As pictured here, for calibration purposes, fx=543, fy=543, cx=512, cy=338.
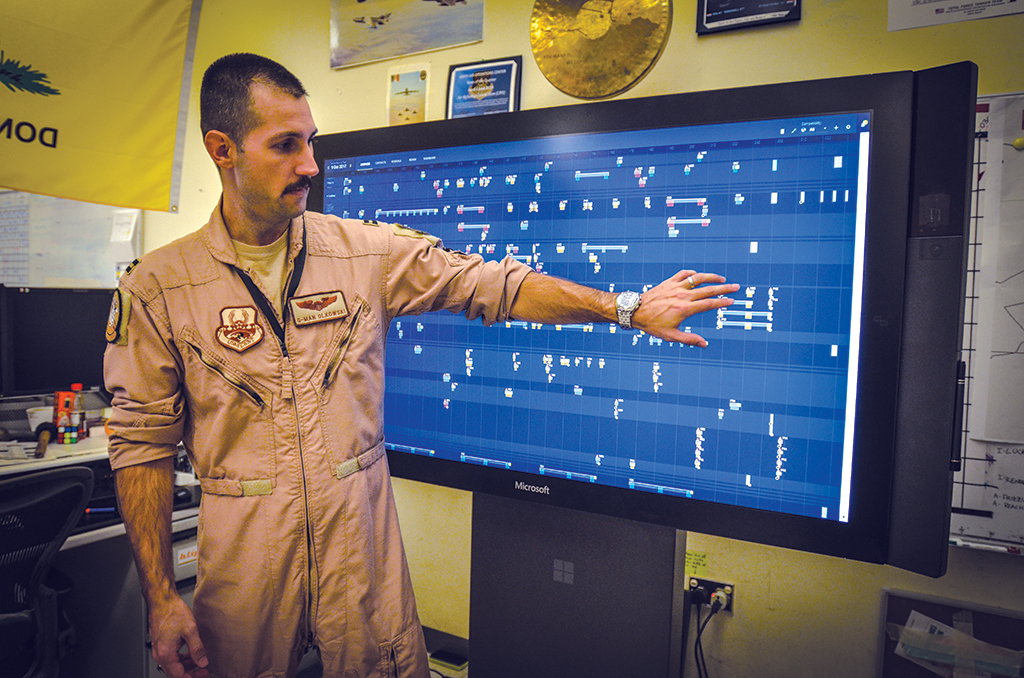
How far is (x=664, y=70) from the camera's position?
1.39 meters

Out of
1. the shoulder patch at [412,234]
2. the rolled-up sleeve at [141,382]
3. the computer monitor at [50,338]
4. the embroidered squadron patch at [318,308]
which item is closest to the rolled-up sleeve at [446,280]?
the shoulder patch at [412,234]

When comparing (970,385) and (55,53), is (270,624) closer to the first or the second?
(970,385)

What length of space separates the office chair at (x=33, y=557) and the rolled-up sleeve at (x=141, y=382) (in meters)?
0.62

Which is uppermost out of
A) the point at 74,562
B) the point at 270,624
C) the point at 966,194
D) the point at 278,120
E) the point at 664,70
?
the point at 664,70

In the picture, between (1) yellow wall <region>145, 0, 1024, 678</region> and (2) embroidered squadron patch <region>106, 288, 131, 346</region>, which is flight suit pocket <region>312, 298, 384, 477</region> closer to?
(2) embroidered squadron patch <region>106, 288, 131, 346</region>

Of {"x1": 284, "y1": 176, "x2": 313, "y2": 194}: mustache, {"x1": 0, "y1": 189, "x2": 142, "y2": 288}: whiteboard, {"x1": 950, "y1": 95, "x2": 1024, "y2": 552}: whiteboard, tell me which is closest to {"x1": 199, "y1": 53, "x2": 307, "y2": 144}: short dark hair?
{"x1": 284, "y1": 176, "x2": 313, "y2": 194}: mustache

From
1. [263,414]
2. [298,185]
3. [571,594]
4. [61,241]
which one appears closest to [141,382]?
[263,414]

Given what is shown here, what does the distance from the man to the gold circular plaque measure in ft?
2.31

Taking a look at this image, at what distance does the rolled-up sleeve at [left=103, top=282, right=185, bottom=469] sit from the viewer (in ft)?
3.28

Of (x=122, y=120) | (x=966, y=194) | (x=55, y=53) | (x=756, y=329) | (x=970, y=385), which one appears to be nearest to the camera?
(x=966, y=194)

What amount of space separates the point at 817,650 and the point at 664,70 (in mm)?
1478

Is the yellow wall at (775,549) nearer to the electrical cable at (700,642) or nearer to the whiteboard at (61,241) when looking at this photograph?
the electrical cable at (700,642)

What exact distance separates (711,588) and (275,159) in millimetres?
1414

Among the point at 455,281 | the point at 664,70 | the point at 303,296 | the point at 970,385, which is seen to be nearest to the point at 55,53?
the point at 303,296
